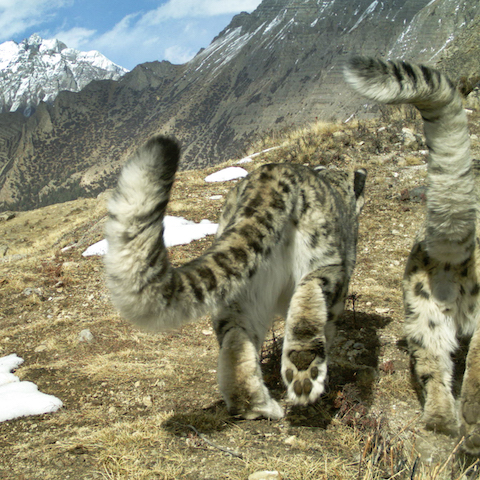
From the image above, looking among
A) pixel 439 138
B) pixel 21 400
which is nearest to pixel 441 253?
pixel 439 138

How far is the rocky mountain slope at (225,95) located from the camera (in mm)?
70206

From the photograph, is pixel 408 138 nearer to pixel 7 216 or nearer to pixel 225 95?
pixel 7 216

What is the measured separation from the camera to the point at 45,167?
116 m

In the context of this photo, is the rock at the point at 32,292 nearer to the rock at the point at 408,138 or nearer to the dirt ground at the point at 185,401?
the dirt ground at the point at 185,401

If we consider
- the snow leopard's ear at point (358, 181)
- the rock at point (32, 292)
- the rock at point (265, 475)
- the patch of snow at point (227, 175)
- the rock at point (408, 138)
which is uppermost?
the rock at point (408, 138)


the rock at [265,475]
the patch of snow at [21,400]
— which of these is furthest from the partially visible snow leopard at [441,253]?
the patch of snow at [21,400]

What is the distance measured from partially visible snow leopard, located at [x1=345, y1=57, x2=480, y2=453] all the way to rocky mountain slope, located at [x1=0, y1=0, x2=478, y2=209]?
55601 mm

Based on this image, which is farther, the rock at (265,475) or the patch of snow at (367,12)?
the patch of snow at (367,12)

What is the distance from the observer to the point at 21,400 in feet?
12.8

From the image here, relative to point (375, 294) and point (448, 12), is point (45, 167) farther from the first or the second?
point (375, 294)

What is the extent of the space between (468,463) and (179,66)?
164 metres

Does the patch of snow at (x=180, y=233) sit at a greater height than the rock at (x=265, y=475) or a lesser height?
greater

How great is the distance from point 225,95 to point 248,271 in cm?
10854

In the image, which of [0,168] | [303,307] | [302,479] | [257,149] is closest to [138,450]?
[302,479]
